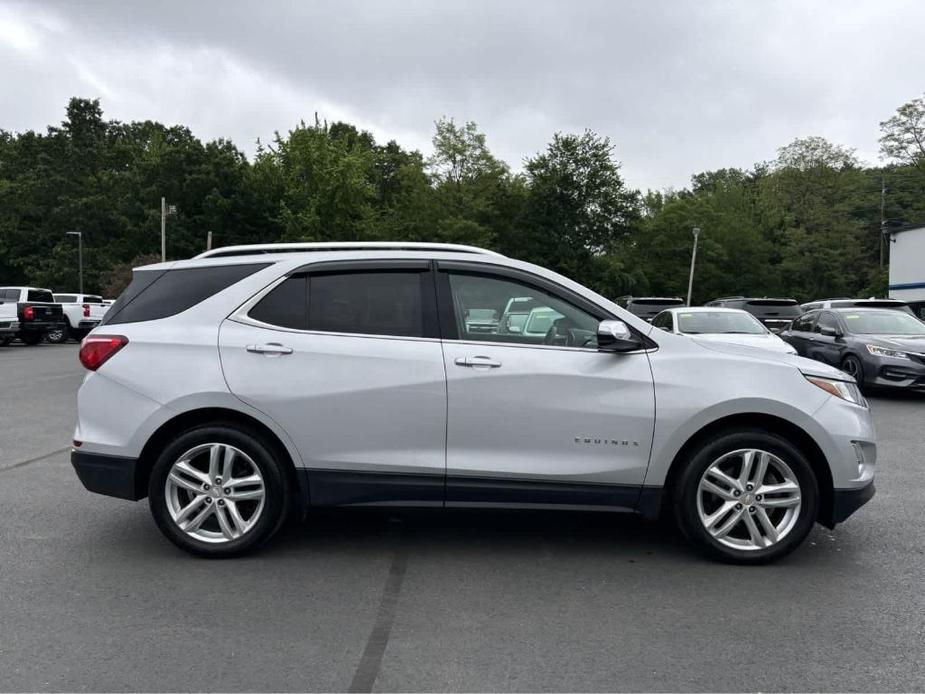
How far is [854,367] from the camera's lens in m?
12.5

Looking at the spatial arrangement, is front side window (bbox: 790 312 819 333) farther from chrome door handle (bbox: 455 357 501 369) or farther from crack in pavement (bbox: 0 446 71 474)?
crack in pavement (bbox: 0 446 71 474)

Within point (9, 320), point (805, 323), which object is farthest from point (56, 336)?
point (805, 323)

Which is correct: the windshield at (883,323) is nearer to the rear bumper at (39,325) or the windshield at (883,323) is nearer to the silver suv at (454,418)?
the silver suv at (454,418)

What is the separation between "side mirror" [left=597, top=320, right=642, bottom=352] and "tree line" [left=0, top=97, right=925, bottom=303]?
48.4 meters

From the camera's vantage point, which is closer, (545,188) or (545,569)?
(545,569)

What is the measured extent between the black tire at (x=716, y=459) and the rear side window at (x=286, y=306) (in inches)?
91.2

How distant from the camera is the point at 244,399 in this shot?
431 cm

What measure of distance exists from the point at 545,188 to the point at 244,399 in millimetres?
55467

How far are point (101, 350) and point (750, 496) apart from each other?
3.76m

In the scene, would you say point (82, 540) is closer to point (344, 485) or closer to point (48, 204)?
point (344, 485)

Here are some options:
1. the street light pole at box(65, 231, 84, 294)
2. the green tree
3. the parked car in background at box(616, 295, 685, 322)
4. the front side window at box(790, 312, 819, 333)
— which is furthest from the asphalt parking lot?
the street light pole at box(65, 231, 84, 294)

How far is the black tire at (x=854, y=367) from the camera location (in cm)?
1224

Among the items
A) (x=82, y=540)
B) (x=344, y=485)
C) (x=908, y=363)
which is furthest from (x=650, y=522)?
(x=908, y=363)

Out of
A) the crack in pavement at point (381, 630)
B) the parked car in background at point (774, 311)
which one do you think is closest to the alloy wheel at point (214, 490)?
the crack in pavement at point (381, 630)
